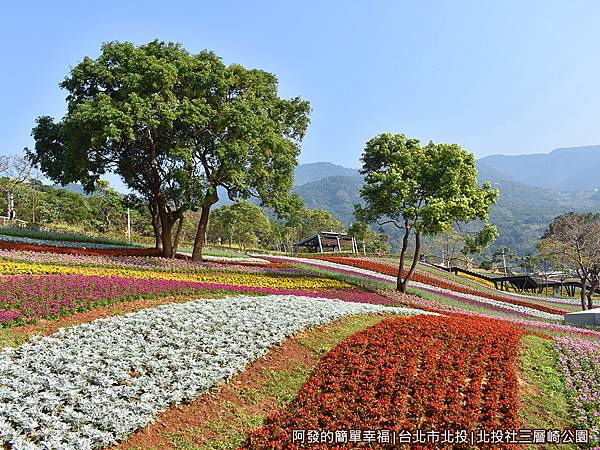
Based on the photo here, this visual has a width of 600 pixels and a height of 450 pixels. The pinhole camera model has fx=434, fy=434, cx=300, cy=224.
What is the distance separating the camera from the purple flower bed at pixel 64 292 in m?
9.91

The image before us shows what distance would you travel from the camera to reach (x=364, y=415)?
295 inches

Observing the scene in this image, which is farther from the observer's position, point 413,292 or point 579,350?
point 413,292

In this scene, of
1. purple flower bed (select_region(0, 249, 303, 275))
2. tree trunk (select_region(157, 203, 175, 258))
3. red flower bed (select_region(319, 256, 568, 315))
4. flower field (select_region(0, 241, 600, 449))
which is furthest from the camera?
red flower bed (select_region(319, 256, 568, 315))

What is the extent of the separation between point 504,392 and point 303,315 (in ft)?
18.0

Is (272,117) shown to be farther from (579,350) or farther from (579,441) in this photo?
(579,441)

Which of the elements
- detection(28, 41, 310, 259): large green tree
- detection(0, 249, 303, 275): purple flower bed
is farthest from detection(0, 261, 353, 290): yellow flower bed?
detection(28, 41, 310, 259): large green tree

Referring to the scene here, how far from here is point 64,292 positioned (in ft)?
37.8

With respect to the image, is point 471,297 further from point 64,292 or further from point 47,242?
point 47,242

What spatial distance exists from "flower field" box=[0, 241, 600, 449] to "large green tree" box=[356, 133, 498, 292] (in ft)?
25.8

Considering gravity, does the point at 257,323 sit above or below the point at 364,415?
above

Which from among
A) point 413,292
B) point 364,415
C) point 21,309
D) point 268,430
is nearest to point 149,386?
point 268,430

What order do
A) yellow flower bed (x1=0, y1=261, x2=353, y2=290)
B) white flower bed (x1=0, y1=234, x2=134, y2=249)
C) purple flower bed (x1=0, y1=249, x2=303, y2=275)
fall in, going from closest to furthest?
yellow flower bed (x1=0, y1=261, x2=353, y2=290) < purple flower bed (x1=0, y1=249, x2=303, y2=275) < white flower bed (x1=0, y1=234, x2=134, y2=249)

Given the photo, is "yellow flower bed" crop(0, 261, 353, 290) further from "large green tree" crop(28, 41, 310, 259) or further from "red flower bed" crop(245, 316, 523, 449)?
"red flower bed" crop(245, 316, 523, 449)

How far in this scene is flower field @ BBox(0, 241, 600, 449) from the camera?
22.1 feet
